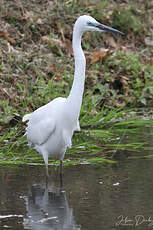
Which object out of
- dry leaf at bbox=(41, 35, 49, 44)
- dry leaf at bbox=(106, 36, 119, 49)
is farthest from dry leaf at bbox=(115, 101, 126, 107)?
dry leaf at bbox=(106, 36, 119, 49)

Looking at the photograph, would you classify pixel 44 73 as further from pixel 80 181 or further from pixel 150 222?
pixel 150 222

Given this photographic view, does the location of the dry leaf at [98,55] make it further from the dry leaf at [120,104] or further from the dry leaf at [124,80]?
the dry leaf at [120,104]

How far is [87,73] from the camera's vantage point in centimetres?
932

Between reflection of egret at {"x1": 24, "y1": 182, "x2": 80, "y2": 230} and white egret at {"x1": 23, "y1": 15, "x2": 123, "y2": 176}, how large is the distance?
0.50m

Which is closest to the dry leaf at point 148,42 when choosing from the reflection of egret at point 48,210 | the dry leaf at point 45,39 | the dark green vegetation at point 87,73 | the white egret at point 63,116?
the dark green vegetation at point 87,73

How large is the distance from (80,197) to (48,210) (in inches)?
17.2

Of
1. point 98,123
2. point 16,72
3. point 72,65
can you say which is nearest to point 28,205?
point 98,123

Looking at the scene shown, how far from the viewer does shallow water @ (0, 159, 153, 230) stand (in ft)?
14.5

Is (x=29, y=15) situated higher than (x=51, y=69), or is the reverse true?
(x=29, y=15)

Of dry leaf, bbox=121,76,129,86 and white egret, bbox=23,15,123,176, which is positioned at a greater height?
white egret, bbox=23,15,123,176

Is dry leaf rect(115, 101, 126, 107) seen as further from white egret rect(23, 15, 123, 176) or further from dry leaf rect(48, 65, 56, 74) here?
white egret rect(23, 15, 123, 176)

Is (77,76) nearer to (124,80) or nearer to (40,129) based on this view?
(40,129)

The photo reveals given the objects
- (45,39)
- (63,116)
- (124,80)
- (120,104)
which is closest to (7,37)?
(45,39)

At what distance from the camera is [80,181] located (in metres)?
5.59
